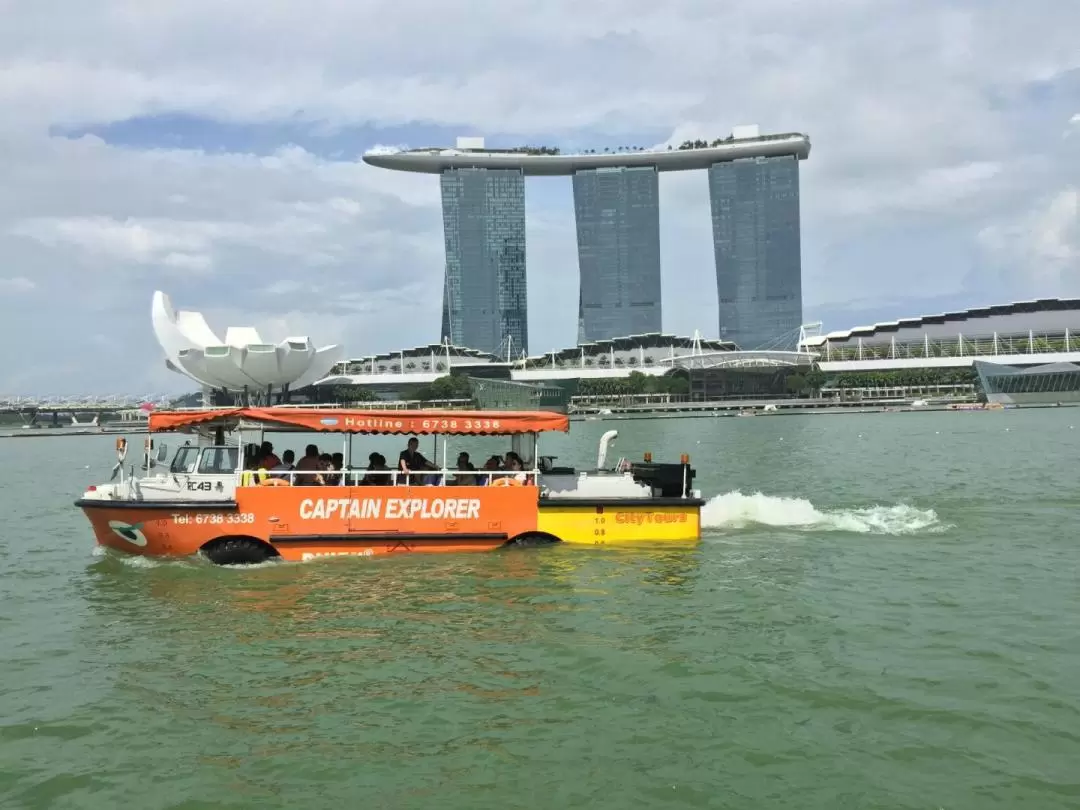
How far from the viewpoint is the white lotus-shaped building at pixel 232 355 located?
121938 millimetres

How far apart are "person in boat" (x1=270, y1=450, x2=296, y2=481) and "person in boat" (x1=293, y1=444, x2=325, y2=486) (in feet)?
0.39

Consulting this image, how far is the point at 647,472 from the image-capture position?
15625 millimetres

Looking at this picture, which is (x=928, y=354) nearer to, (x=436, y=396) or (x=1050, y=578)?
(x=436, y=396)

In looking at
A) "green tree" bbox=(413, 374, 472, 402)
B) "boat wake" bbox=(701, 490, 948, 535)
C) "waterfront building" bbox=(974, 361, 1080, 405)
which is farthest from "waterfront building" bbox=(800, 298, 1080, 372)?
→ "boat wake" bbox=(701, 490, 948, 535)

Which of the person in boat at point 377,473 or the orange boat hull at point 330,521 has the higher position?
the person in boat at point 377,473

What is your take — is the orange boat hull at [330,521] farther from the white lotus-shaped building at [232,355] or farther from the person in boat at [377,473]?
the white lotus-shaped building at [232,355]

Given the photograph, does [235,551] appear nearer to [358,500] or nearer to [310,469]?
[310,469]

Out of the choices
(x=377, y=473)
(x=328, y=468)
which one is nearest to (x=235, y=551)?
(x=328, y=468)

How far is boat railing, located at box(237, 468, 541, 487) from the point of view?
47.4ft

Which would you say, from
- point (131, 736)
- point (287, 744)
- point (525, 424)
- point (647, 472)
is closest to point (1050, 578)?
point (647, 472)

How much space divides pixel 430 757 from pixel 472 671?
1.98 m

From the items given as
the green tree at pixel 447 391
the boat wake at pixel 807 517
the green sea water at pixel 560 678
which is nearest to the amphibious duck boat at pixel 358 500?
the green sea water at pixel 560 678

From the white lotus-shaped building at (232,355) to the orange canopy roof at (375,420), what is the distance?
4386 inches

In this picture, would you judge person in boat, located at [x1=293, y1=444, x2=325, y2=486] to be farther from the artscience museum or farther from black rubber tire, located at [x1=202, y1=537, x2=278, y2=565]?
the artscience museum
